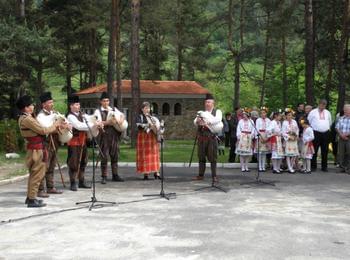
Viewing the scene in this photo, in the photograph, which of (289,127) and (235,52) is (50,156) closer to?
(289,127)

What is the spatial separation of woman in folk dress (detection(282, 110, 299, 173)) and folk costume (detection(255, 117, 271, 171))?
1.61ft

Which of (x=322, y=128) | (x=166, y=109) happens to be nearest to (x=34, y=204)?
(x=322, y=128)

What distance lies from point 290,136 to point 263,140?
29.7 inches

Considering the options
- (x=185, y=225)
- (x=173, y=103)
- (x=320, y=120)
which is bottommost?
(x=185, y=225)

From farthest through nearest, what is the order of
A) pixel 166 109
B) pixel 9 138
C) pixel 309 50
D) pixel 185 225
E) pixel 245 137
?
1. pixel 166 109
2. pixel 9 138
3. pixel 309 50
4. pixel 245 137
5. pixel 185 225

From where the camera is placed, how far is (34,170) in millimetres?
10227

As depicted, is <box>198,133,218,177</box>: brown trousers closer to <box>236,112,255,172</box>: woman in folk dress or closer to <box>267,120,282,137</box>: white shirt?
<box>236,112,255,172</box>: woman in folk dress

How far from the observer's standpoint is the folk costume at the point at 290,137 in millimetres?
15619

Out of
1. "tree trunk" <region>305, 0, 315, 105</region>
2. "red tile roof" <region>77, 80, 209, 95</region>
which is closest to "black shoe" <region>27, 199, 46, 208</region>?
"tree trunk" <region>305, 0, 315, 105</region>

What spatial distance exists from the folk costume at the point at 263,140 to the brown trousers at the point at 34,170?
23.8 ft

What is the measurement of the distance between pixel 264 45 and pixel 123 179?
36808 millimetres

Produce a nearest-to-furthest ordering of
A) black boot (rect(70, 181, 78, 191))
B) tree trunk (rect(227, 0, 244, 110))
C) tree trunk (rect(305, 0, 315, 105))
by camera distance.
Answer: black boot (rect(70, 181, 78, 191)) → tree trunk (rect(305, 0, 315, 105)) → tree trunk (rect(227, 0, 244, 110))

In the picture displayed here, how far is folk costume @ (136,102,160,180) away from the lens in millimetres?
14039

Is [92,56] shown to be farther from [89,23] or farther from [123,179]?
[123,179]
